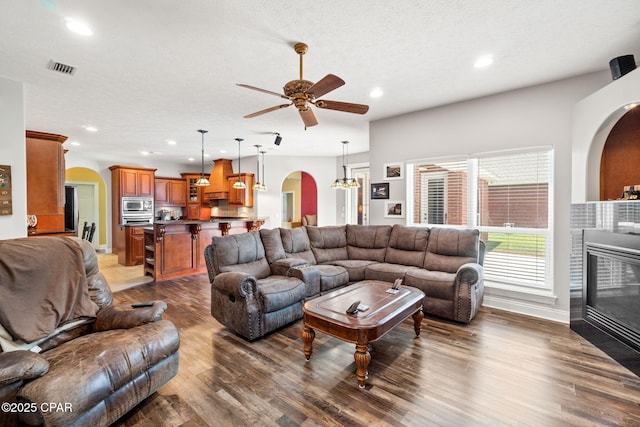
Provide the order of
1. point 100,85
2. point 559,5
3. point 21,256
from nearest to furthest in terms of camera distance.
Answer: point 21,256
point 559,5
point 100,85

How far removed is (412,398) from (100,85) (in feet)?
15.0

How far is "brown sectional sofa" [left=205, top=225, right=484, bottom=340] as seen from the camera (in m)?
2.95

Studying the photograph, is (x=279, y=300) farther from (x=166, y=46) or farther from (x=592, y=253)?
(x=592, y=253)

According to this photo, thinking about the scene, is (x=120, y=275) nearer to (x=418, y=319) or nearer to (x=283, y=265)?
(x=283, y=265)

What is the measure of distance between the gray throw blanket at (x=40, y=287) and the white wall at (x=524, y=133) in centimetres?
447

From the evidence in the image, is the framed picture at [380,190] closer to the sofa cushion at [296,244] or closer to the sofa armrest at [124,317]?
the sofa cushion at [296,244]

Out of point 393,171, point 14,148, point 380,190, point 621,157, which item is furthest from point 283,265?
point 621,157

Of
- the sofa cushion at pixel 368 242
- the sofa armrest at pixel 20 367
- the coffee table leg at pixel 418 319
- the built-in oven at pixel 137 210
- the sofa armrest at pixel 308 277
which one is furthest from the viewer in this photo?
the built-in oven at pixel 137 210

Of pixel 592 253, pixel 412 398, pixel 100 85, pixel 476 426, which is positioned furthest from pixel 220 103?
pixel 592 253

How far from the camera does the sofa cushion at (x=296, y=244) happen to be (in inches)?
166

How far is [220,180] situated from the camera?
8422mm

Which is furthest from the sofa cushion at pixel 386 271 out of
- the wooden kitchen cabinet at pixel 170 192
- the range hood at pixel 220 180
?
the wooden kitchen cabinet at pixel 170 192

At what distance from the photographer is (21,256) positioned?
75.9 inches

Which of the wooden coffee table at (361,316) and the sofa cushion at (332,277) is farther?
the sofa cushion at (332,277)
